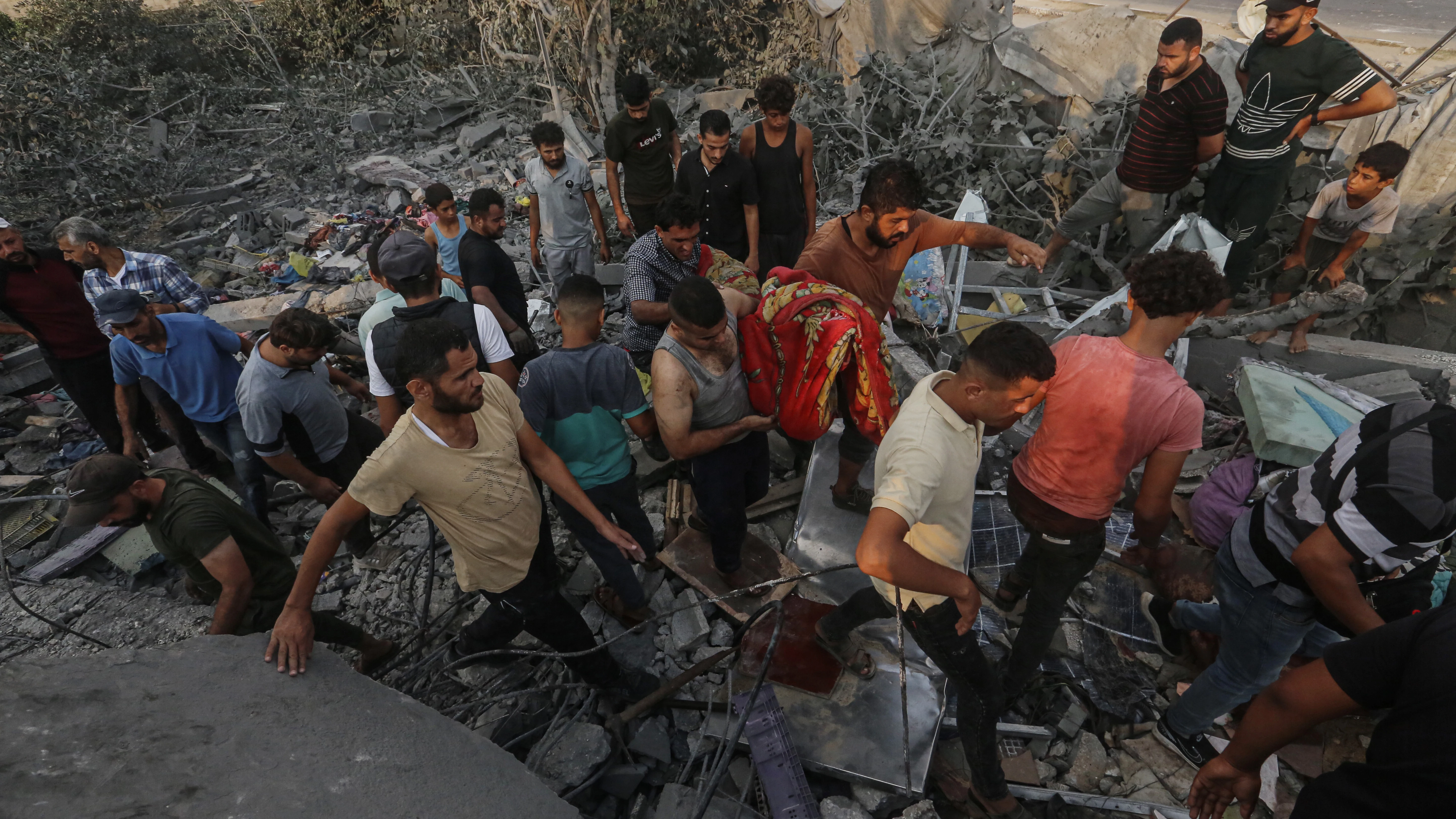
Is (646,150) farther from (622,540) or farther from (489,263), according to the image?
(622,540)

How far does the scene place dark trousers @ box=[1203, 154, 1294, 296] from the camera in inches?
176

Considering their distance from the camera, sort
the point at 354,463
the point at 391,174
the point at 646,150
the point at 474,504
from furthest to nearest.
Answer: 1. the point at 391,174
2. the point at 646,150
3. the point at 354,463
4. the point at 474,504

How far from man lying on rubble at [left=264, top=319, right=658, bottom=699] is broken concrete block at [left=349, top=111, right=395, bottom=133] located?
426 inches

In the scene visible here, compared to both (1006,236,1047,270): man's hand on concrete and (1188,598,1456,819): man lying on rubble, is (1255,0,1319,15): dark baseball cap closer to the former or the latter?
(1006,236,1047,270): man's hand on concrete

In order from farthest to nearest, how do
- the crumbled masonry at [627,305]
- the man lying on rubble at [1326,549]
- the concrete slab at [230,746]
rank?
1. the crumbled masonry at [627,305]
2. the man lying on rubble at [1326,549]
3. the concrete slab at [230,746]

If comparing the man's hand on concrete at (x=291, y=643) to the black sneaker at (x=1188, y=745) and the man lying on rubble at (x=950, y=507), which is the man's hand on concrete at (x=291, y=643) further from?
the black sneaker at (x=1188, y=745)

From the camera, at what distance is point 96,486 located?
2.49m

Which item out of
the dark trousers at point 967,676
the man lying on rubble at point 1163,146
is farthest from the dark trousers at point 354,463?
the man lying on rubble at point 1163,146

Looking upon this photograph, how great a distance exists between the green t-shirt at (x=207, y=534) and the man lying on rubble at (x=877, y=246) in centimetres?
282

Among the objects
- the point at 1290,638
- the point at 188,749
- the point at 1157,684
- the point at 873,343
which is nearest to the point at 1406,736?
the point at 1290,638

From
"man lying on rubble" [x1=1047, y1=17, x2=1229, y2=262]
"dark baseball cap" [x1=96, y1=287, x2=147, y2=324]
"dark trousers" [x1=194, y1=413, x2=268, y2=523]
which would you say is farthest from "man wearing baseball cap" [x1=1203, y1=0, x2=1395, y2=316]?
"dark baseball cap" [x1=96, y1=287, x2=147, y2=324]

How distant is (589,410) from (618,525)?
858mm

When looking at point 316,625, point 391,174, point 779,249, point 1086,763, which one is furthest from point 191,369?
point 391,174

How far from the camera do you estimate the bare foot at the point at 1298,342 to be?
4547mm
